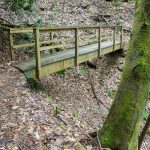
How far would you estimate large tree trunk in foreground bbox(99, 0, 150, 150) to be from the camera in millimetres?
5676

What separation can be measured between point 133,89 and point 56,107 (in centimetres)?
225

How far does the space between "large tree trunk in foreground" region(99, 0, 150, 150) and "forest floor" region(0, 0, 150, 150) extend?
55 cm

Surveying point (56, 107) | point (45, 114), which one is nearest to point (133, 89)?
point (45, 114)

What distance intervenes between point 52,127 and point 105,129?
1.04 metres

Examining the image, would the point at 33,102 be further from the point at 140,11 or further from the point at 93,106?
the point at 93,106

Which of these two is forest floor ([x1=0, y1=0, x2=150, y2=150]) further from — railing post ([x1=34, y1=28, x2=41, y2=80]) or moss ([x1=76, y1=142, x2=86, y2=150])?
railing post ([x1=34, y1=28, x2=41, y2=80])

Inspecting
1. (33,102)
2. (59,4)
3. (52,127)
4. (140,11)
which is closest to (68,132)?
(52,127)

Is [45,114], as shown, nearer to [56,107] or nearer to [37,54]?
[56,107]

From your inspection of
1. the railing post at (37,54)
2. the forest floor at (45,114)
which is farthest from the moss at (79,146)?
the railing post at (37,54)

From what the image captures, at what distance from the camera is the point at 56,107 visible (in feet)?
24.0

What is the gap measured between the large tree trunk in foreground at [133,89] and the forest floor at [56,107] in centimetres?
55

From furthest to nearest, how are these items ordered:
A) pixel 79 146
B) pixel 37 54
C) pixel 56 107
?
1. pixel 37 54
2. pixel 56 107
3. pixel 79 146

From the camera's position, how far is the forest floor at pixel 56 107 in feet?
18.5

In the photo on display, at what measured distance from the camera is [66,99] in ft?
33.2
